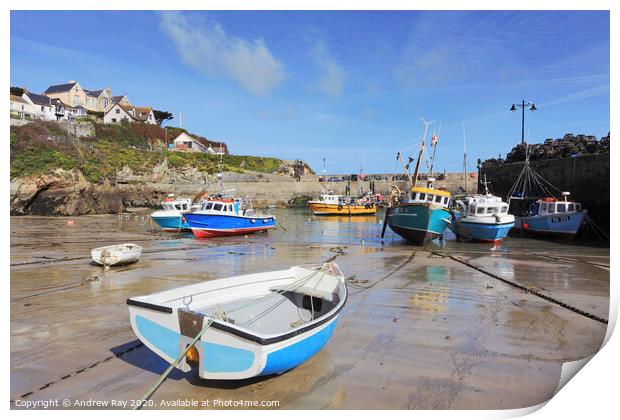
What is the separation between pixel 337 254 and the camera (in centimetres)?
1786

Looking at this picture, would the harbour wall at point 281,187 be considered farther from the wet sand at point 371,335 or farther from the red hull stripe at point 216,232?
the wet sand at point 371,335

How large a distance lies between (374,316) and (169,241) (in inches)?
631

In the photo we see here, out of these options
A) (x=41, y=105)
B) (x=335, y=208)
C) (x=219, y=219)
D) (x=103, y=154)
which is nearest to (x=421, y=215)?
(x=219, y=219)

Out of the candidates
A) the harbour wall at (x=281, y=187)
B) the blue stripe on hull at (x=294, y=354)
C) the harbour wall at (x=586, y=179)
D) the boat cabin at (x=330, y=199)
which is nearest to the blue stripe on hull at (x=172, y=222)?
the boat cabin at (x=330, y=199)

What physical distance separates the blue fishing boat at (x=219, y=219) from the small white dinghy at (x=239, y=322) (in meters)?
17.6

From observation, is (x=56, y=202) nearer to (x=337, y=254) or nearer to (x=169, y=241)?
(x=169, y=241)

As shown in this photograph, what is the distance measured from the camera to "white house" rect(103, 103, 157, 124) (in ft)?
220

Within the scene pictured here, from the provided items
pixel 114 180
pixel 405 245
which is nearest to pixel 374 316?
pixel 405 245

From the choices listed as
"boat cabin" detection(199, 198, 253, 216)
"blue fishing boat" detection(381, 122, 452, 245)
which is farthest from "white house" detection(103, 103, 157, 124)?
"blue fishing boat" detection(381, 122, 452, 245)

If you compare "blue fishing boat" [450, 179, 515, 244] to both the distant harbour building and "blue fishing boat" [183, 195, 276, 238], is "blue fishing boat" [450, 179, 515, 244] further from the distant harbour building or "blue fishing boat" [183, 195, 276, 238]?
the distant harbour building

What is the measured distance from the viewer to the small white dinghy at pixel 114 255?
1262cm

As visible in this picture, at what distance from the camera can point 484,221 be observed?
2230cm

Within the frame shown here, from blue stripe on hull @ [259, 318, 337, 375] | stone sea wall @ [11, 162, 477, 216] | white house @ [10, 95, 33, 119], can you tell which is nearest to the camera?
blue stripe on hull @ [259, 318, 337, 375]

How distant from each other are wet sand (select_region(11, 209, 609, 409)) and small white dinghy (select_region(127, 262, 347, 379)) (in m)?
0.44
